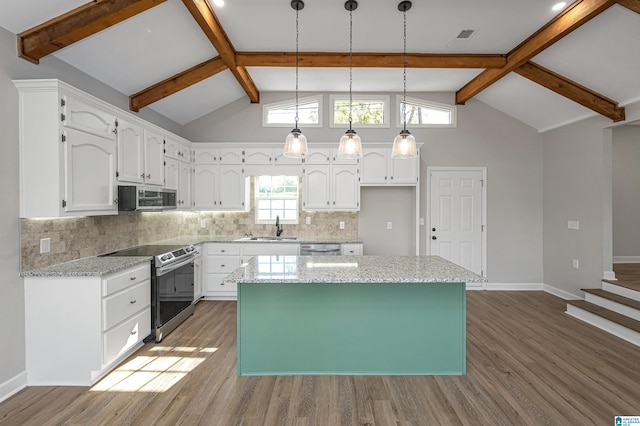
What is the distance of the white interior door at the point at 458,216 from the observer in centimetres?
548

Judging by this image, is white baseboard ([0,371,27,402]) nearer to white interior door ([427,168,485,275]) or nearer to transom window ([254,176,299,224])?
transom window ([254,176,299,224])

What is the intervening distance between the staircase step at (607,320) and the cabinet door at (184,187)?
5.57 m

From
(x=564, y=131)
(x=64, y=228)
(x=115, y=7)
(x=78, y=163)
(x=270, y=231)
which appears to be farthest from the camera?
(x=270, y=231)

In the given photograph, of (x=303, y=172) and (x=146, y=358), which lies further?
(x=303, y=172)

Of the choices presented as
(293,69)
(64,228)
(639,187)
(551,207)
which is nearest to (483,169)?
(551,207)

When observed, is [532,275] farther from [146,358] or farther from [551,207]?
[146,358]

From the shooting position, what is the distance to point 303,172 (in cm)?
506

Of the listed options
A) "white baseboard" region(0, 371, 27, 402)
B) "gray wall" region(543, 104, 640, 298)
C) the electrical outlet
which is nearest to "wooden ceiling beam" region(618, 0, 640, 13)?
"gray wall" region(543, 104, 640, 298)

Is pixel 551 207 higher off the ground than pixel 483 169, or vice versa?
pixel 483 169

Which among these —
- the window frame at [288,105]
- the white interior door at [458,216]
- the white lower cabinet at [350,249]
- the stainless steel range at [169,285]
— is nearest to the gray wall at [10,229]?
the stainless steel range at [169,285]

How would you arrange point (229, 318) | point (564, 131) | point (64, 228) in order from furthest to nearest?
point (564, 131)
point (229, 318)
point (64, 228)

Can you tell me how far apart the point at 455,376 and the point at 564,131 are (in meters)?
4.40

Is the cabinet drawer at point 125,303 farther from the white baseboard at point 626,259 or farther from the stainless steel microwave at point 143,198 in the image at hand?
the white baseboard at point 626,259

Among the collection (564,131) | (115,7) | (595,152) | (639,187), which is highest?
(115,7)
